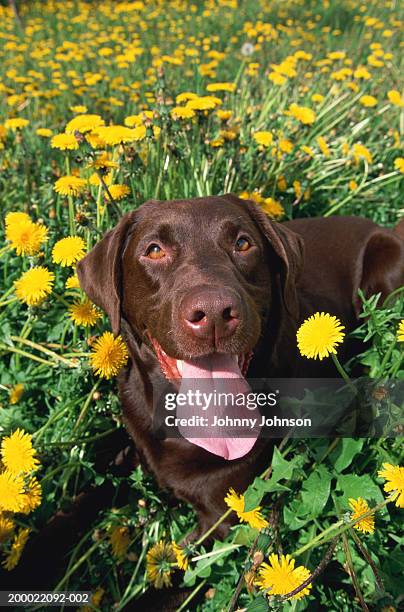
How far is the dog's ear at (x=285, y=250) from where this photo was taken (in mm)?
1960

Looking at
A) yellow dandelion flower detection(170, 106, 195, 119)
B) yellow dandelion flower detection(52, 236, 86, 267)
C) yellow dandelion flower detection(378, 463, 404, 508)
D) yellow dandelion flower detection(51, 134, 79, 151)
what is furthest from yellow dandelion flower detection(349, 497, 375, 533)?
yellow dandelion flower detection(170, 106, 195, 119)

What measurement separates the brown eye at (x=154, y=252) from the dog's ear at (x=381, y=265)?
54.0 inches

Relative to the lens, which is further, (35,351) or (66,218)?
(66,218)

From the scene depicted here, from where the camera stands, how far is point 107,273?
1894 millimetres

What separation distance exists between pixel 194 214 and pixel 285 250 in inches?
14.9

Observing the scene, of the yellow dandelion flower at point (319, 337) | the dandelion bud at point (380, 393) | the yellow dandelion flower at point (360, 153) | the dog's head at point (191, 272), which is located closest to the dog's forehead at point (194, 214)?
the dog's head at point (191, 272)

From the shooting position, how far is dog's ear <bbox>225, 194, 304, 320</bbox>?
77.2 inches

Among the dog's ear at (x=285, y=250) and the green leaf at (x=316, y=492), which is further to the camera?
the dog's ear at (x=285, y=250)

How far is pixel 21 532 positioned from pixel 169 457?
573mm

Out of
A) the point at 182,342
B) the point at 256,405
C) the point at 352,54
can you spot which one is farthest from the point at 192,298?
the point at 352,54

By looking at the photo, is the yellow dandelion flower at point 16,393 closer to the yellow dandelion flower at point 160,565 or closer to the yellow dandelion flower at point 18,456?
the yellow dandelion flower at point 18,456

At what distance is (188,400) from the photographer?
1748 millimetres

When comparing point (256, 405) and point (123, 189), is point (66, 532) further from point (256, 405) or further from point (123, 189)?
point (123, 189)

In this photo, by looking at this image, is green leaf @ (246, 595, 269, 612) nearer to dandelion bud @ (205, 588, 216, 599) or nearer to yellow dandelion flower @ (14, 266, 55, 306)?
dandelion bud @ (205, 588, 216, 599)
